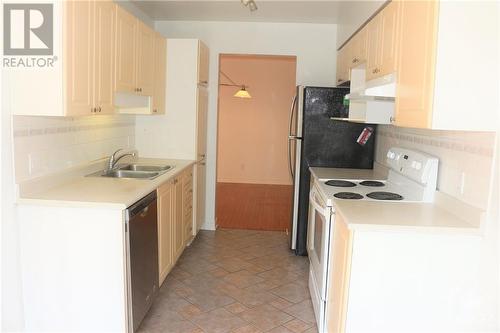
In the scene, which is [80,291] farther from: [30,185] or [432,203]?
[432,203]

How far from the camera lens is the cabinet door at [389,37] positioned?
251 cm

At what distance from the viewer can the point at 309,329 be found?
296 centimetres

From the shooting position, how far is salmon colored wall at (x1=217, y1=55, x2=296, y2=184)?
8.52m

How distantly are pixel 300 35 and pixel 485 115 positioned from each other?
3.33m

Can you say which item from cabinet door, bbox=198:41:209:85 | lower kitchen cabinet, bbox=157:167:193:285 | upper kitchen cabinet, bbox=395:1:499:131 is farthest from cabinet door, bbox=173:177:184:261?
upper kitchen cabinet, bbox=395:1:499:131

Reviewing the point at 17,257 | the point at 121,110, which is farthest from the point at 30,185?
the point at 121,110

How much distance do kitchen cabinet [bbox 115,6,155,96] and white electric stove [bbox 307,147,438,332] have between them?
1.70 m

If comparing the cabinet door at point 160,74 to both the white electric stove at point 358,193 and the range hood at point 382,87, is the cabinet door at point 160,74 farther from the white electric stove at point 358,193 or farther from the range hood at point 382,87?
the range hood at point 382,87

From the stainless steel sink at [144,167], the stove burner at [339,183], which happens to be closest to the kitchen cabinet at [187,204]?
the stainless steel sink at [144,167]

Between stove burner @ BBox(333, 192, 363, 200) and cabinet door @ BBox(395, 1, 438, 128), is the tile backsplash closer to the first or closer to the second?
stove burner @ BBox(333, 192, 363, 200)

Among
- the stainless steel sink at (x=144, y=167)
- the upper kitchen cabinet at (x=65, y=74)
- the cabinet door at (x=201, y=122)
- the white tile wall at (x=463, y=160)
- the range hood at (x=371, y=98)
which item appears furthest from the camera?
the cabinet door at (x=201, y=122)

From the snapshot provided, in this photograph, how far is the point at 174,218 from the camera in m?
3.73

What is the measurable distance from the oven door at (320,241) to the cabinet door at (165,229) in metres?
1.15

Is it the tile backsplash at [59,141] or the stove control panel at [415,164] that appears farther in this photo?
the stove control panel at [415,164]
